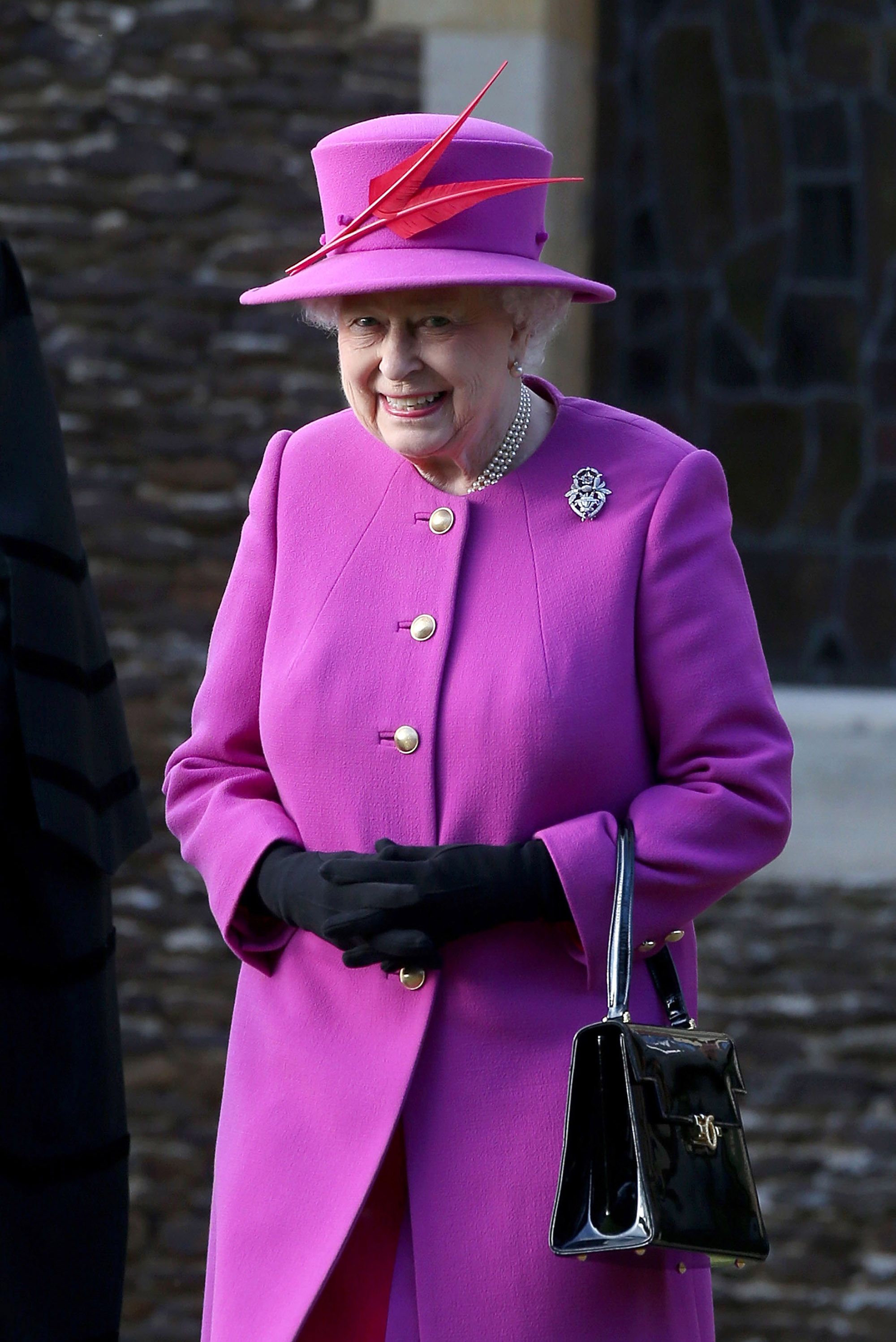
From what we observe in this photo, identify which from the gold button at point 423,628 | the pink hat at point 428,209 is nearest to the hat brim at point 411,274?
the pink hat at point 428,209

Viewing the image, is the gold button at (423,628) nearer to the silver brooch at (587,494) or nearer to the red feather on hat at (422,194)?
the silver brooch at (587,494)

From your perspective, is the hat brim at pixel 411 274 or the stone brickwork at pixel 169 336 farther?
the stone brickwork at pixel 169 336

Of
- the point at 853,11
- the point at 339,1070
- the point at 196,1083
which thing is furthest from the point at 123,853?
the point at 853,11

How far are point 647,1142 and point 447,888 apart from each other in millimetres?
352

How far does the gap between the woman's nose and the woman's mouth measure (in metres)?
0.03

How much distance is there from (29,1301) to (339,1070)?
33.9 inches

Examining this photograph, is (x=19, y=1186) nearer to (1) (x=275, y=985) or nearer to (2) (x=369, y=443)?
(1) (x=275, y=985)

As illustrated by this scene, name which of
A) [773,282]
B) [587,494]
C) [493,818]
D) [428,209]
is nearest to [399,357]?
[428,209]

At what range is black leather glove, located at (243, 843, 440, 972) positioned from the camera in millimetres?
2105

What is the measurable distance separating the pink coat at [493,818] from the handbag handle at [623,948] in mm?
15

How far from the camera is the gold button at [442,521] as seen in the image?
2.31 meters

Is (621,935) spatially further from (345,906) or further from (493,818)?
(345,906)

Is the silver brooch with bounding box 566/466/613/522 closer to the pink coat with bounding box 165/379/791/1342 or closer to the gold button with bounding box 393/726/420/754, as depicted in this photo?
the pink coat with bounding box 165/379/791/1342

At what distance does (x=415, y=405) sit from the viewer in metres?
2.19
